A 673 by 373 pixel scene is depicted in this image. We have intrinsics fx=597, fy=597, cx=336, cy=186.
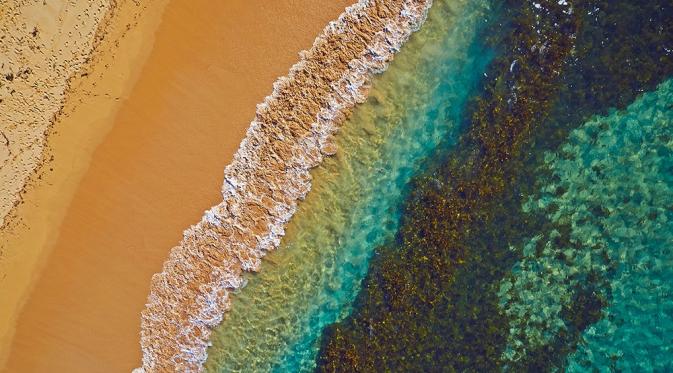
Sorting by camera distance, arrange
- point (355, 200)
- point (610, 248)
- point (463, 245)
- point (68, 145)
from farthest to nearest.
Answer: point (355, 200)
point (68, 145)
point (463, 245)
point (610, 248)

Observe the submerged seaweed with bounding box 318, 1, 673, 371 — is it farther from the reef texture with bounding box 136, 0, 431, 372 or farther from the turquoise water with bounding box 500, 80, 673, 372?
the reef texture with bounding box 136, 0, 431, 372

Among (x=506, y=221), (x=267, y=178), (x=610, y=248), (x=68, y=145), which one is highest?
(x=68, y=145)

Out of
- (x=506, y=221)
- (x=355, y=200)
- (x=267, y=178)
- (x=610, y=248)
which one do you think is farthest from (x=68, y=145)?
(x=610, y=248)

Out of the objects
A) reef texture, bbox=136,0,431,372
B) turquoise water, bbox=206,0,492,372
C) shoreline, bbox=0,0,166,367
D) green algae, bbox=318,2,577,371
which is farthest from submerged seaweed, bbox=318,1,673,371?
shoreline, bbox=0,0,166,367

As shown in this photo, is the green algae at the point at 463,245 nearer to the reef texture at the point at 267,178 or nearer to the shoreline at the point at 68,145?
the reef texture at the point at 267,178

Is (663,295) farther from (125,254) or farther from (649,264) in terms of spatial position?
(125,254)

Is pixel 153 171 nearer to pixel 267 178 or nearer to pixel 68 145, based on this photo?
pixel 68 145
